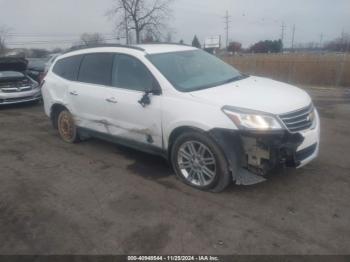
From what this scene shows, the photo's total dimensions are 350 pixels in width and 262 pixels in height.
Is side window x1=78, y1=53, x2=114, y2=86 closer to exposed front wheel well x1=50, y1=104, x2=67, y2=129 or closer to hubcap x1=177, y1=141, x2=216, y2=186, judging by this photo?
exposed front wheel well x1=50, y1=104, x2=67, y2=129

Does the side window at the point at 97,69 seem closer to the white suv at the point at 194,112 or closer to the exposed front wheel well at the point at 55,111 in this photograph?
the white suv at the point at 194,112

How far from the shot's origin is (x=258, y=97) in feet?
13.5

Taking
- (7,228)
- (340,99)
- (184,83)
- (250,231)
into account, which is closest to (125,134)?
(184,83)

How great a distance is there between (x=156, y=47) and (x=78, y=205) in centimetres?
265

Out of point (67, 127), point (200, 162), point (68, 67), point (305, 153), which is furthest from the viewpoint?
point (67, 127)

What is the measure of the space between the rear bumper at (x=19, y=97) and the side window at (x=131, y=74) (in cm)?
706

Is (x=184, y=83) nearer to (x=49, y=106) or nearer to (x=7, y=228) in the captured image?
(x=7, y=228)

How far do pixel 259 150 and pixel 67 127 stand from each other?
13.4 ft

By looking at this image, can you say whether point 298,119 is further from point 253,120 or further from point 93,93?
point 93,93

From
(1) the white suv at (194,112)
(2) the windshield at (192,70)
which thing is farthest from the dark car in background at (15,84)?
(2) the windshield at (192,70)

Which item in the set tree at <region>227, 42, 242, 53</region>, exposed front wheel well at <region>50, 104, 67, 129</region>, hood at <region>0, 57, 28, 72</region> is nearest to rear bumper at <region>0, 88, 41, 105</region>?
hood at <region>0, 57, 28, 72</region>

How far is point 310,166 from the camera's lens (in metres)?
4.96

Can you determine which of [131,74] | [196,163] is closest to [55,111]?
[131,74]

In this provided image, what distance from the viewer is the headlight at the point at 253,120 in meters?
3.77
